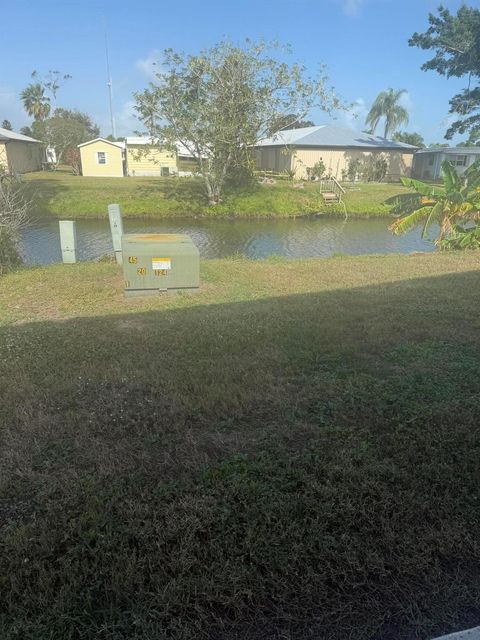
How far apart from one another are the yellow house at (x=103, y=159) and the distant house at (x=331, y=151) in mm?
12746

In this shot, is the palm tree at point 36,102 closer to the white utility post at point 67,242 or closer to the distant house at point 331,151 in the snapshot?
the distant house at point 331,151

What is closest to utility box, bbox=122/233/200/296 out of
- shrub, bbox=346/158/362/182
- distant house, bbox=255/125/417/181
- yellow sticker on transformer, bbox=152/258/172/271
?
yellow sticker on transformer, bbox=152/258/172/271

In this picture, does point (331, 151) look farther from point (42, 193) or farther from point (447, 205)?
point (447, 205)

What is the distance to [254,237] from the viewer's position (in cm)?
2108

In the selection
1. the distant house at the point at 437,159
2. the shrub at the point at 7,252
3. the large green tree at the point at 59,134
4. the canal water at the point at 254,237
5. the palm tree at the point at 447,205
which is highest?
the large green tree at the point at 59,134

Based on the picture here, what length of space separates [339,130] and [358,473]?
46.1 meters

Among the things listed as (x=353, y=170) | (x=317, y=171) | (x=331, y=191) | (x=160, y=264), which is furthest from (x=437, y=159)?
(x=160, y=264)

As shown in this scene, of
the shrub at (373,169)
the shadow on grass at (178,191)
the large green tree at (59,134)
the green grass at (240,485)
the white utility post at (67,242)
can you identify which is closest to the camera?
the green grass at (240,485)

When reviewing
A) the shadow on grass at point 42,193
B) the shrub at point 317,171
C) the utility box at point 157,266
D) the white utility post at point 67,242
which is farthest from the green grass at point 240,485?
the shrub at point 317,171

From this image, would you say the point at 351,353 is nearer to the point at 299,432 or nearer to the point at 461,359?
the point at 461,359

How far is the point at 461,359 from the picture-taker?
4.34 metres

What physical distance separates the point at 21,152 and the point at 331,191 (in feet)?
92.7

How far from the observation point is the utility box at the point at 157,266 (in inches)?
312

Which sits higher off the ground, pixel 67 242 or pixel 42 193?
pixel 42 193
